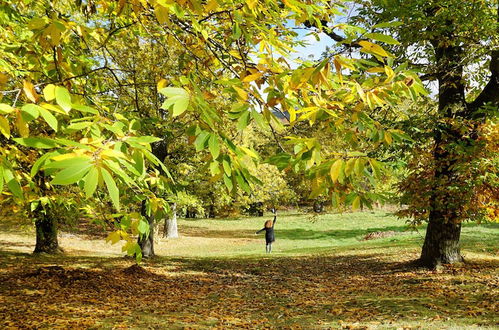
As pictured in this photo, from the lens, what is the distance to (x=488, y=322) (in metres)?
5.75

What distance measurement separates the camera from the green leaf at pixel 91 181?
1229mm

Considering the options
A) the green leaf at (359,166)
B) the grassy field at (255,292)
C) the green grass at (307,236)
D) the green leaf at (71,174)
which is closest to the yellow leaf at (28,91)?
the green leaf at (71,174)

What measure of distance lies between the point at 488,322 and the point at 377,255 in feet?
25.6

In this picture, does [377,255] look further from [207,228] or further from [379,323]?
[207,228]

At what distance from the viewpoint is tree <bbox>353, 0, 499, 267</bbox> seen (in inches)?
296

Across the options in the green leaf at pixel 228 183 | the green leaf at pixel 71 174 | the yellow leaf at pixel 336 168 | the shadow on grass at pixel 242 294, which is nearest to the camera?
the green leaf at pixel 71 174

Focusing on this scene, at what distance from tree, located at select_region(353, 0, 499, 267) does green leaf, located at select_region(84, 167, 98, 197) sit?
7.36 m

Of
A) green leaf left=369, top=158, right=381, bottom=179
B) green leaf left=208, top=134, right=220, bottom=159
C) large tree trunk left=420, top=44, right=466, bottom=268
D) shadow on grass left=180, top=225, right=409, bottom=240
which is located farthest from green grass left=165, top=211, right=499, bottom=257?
green leaf left=208, top=134, right=220, bottom=159

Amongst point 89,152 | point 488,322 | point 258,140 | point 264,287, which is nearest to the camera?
point 89,152

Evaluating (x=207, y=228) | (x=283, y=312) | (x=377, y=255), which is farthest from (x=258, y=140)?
(x=283, y=312)

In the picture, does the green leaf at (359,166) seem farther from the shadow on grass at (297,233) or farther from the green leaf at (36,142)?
the shadow on grass at (297,233)

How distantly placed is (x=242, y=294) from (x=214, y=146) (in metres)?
8.15

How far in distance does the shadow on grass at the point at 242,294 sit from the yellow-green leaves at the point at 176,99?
5592 mm

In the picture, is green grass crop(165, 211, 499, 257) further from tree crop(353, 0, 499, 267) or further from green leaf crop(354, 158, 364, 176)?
green leaf crop(354, 158, 364, 176)
